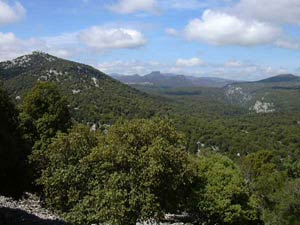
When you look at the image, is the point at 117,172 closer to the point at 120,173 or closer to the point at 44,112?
the point at 120,173

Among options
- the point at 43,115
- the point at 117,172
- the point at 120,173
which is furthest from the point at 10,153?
the point at 43,115

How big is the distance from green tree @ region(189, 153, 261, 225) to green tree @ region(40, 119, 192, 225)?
1077 centimetres

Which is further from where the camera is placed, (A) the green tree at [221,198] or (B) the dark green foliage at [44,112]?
(B) the dark green foliage at [44,112]

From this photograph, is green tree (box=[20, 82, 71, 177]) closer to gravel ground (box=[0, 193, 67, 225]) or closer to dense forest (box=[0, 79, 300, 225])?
dense forest (box=[0, 79, 300, 225])

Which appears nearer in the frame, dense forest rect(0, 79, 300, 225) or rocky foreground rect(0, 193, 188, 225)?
dense forest rect(0, 79, 300, 225)

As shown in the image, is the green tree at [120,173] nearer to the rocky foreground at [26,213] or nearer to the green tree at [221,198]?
the rocky foreground at [26,213]

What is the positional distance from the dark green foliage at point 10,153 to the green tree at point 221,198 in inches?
677

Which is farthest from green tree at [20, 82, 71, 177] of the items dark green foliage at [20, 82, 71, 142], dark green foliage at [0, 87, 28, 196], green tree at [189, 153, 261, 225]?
green tree at [189, 153, 261, 225]

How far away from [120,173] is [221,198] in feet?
58.0

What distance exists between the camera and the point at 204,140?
170m

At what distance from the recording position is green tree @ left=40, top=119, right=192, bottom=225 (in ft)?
95.0

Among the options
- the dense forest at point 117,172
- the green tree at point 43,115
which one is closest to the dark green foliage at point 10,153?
the dense forest at point 117,172

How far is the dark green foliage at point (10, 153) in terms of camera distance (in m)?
33.8

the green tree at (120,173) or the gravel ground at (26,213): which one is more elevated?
the green tree at (120,173)
